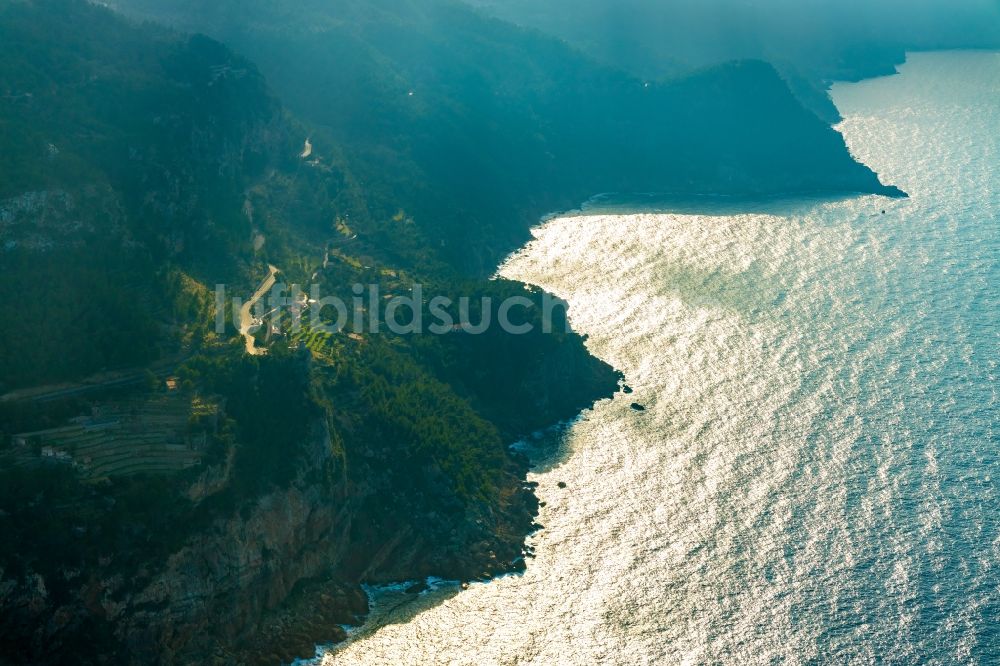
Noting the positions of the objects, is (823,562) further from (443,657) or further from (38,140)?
(38,140)

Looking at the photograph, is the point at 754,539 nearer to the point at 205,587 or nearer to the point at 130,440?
the point at 205,587

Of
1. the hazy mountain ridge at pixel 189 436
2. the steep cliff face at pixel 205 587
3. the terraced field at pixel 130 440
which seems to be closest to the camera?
the steep cliff face at pixel 205 587

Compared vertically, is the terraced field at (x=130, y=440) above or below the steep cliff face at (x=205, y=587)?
above

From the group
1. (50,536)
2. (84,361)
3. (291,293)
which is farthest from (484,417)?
(50,536)

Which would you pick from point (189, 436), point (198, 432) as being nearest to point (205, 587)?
point (189, 436)

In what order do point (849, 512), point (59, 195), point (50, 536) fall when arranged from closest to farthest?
point (50, 536)
point (849, 512)
point (59, 195)

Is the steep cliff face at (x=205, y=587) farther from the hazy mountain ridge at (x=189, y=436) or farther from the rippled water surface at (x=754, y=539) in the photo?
the rippled water surface at (x=754, y=539)

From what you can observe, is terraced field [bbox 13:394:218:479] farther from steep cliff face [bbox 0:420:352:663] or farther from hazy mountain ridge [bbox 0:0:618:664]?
steep cliff face [bbox 0:420:352:663]

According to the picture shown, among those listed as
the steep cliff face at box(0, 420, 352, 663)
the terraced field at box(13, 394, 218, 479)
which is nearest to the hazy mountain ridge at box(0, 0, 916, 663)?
the steep cliff face at box(0, 420, 352, 663)

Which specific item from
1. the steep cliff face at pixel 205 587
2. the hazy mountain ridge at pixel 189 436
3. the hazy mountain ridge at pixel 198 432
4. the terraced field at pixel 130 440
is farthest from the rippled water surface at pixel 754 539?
the terraced field at pixel 130 440

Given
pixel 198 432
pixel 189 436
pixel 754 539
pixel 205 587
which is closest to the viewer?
pixel 205 587

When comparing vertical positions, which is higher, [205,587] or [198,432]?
[198,432]
